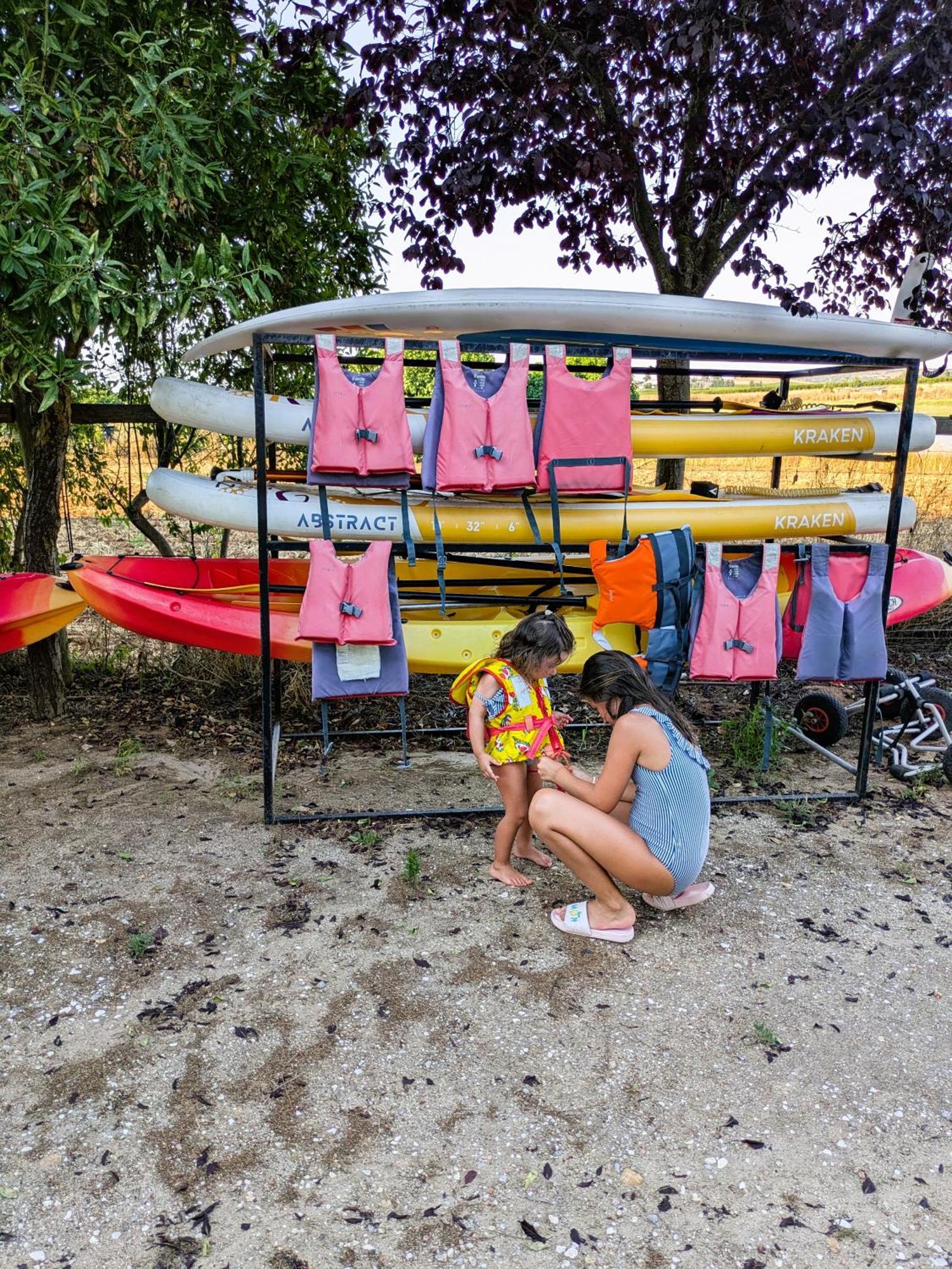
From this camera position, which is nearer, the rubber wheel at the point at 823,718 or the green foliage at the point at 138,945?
the green foliage at the point at 138,945

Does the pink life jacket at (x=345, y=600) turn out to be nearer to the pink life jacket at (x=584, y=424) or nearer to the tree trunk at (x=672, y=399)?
the pink life jacket at (x=584, y=424)

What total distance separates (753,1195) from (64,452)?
4447mm

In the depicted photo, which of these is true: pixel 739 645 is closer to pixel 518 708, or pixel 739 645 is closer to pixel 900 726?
pixel 518 708

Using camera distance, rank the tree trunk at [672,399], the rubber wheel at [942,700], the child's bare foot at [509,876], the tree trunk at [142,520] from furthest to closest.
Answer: the tree trunk at [142,520], the tree trunk at [672,399], the rubber wheel at [942,700], the child's bare foot at [509,876]

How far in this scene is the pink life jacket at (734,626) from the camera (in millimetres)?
3613

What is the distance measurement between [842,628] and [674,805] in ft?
4.96

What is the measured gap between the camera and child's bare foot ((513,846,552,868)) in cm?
336

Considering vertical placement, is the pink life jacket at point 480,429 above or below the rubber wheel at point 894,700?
above

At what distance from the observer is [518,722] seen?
307 centimetres

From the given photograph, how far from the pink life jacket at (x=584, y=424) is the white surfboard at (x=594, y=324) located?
158 mm

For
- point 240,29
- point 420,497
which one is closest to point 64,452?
point 420,497

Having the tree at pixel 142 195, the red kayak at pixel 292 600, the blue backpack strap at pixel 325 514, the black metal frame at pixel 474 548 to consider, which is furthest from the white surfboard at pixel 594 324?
the red kayak at pixel 292 600

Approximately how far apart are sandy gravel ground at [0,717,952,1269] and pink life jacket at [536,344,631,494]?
5.00ft

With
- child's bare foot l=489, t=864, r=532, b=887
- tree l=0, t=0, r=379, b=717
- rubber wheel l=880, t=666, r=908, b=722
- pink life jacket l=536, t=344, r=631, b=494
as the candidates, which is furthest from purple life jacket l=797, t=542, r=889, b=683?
tree l=0, t=0, r=379, b=717
